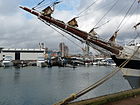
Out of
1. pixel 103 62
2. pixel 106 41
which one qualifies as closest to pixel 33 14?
pixel 106 41

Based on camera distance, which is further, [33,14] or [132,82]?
[132,82]

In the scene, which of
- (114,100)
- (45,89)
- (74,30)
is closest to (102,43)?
(74,30)

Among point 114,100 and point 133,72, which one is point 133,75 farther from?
point 114,100

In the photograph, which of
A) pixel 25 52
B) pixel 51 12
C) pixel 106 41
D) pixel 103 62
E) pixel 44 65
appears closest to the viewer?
pixel 51 12

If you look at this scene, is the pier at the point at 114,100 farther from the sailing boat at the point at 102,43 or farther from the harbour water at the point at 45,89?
the harbour water at the point at 45,89

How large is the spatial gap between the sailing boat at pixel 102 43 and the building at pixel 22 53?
118703 millimetres

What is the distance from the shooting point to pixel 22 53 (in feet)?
431

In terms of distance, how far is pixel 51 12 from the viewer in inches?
566

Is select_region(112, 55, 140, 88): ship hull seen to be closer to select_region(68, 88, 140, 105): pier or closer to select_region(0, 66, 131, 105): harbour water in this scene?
select_region(0, 66, 131, 105): harbour water

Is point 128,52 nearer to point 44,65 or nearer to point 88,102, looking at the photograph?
point 88,102

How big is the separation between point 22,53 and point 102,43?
393 ft

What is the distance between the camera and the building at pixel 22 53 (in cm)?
12988

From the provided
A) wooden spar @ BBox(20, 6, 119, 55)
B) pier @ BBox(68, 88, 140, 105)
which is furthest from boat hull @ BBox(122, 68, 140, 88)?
pier @ BBox(68, 88, 140, 105)

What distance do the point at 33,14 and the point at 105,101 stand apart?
30.1 feet
